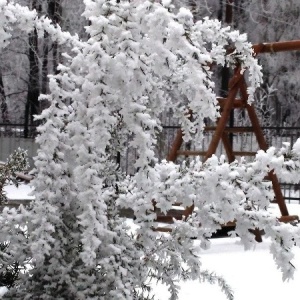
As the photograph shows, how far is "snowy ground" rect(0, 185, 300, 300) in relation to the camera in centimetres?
345

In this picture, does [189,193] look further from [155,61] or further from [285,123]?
[285,123]

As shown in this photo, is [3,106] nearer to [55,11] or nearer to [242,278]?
[55,11]

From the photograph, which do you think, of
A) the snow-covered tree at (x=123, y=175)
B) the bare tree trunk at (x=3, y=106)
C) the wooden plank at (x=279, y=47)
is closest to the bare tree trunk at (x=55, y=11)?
the bare tree trunk at (x=3, y=106)

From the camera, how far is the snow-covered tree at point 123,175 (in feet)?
5.72

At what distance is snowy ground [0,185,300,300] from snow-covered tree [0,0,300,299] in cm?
116

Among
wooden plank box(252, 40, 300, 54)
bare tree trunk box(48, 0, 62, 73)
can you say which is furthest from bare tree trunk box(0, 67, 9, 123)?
wooden plank box(252, 40, 300, 54)

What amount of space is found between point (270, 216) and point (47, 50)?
1755 cm

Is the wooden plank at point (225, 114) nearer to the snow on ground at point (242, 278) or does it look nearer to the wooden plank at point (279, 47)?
the wooden plank at point (279, 47)

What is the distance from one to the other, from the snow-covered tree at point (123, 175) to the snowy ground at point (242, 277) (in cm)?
116

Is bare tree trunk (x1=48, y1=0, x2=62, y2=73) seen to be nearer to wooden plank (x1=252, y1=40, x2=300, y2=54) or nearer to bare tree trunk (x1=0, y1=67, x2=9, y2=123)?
bare tree trunk (x1=0, y1=67, x2=9, y2=123)

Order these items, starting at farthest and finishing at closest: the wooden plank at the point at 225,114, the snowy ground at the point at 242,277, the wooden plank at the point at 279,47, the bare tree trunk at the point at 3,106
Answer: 1. the bare tree trunk at the point at 3,106
2. the wooden plank at the point at 279,47
3. the wooden plank at the point at 225,114
4. the snowy ground at the point at 242,277

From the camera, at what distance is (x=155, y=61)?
1.84 m

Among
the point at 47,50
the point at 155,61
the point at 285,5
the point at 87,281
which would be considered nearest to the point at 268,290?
the point at 87,281

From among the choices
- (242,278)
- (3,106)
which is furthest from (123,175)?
(3,106)
